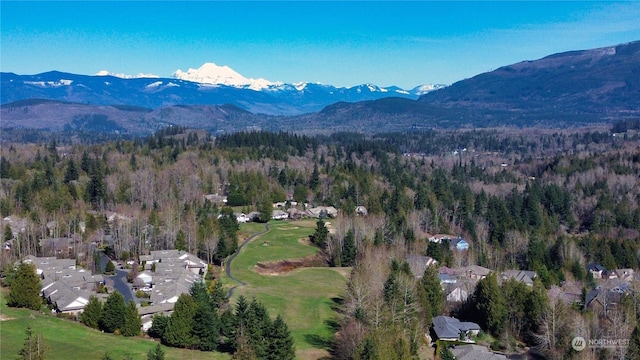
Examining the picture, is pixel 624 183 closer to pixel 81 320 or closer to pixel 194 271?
pixel 194 271

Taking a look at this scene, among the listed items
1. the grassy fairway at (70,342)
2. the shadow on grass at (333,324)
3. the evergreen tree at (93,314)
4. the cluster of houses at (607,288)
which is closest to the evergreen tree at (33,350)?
the grassy fairway at (70,342)

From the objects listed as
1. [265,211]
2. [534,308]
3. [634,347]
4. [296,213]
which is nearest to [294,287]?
[534,308]

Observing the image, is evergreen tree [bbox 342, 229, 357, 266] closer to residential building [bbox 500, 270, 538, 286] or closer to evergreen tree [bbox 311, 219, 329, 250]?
evergreen tree [bbox 311, 219, 329, 250]

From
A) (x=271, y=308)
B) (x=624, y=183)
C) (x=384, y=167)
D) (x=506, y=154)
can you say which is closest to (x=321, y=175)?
(x=384, y=167)

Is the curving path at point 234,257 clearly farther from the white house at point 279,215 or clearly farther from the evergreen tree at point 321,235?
the evergreen tree at point 321,235

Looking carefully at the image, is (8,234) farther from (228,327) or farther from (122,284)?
(228,327)

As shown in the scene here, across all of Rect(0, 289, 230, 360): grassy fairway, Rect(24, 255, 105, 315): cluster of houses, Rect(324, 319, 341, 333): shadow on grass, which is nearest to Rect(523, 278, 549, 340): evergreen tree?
Rect(324, 319, 341, 333): shadow on grass
